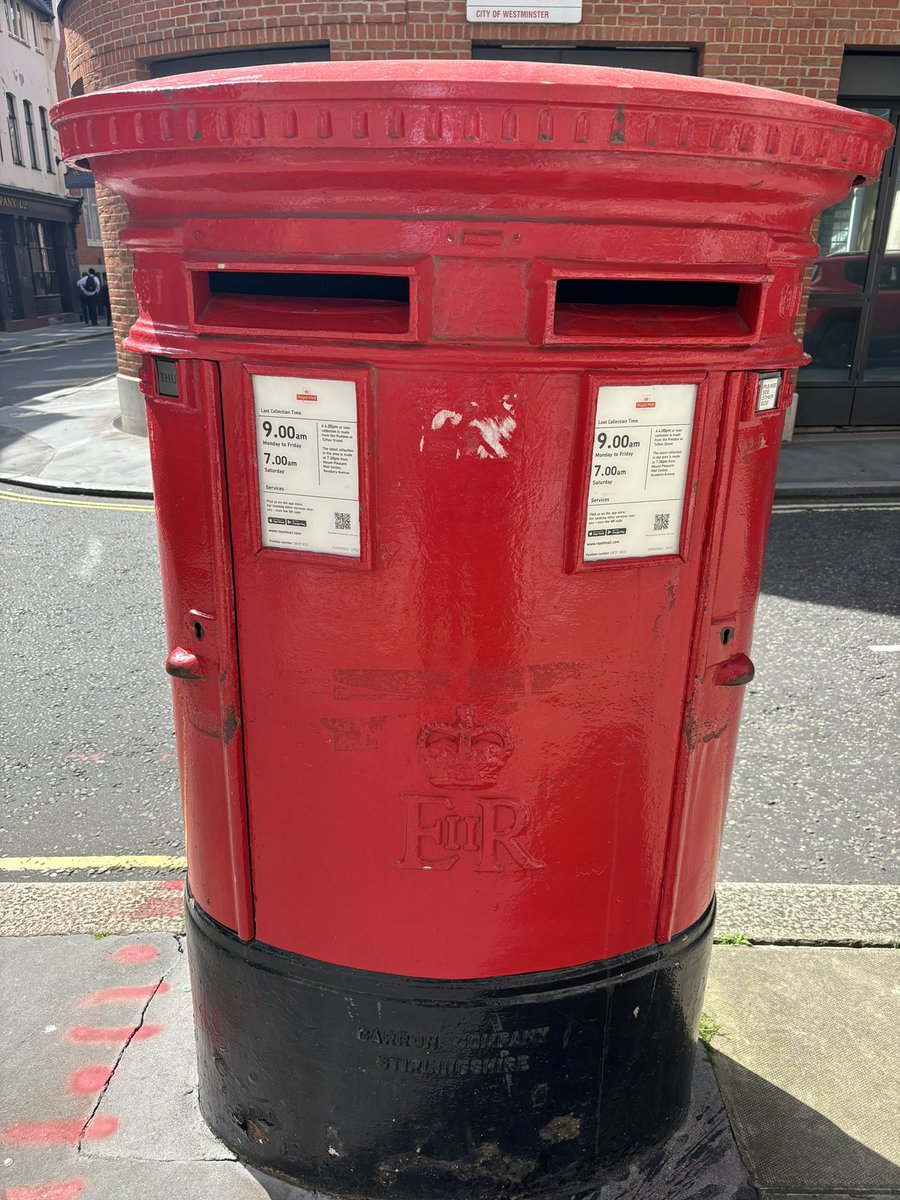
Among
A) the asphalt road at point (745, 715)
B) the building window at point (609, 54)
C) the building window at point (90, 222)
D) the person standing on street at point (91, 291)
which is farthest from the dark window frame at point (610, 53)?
the building window at point (90, 222)

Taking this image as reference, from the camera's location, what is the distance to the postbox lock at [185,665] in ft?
5.71

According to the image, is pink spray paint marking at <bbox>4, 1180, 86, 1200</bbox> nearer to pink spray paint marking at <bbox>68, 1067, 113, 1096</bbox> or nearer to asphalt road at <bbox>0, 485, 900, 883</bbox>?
pink spray paint marking at <bbox>68, 1067, 113, 1096</bbox>

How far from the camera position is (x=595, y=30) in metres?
8.14

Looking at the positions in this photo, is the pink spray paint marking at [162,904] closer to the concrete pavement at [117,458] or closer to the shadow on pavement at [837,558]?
Result: the shadow on pavement at [837,558]

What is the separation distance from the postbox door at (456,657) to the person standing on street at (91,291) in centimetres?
3188

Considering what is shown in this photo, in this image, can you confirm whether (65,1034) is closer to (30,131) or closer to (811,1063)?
(811,1063)

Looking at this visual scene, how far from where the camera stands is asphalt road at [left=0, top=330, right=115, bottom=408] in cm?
1581

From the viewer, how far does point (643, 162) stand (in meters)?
1.31

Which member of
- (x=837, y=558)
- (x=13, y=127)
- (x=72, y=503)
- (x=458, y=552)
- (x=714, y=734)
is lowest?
(x=72, y=503)

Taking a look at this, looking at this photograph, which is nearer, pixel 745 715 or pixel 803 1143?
pixel 803 1143

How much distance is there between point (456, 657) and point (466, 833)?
34cm

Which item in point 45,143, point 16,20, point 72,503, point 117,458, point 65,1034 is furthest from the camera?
point 45,143

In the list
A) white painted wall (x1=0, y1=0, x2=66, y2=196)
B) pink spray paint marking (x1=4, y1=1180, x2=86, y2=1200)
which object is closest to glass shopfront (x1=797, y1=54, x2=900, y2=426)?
pink spray paint marking (x1=4, y1=1180, x2=86, y2=1200)

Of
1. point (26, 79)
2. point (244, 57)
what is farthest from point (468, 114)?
point (26, 79)
